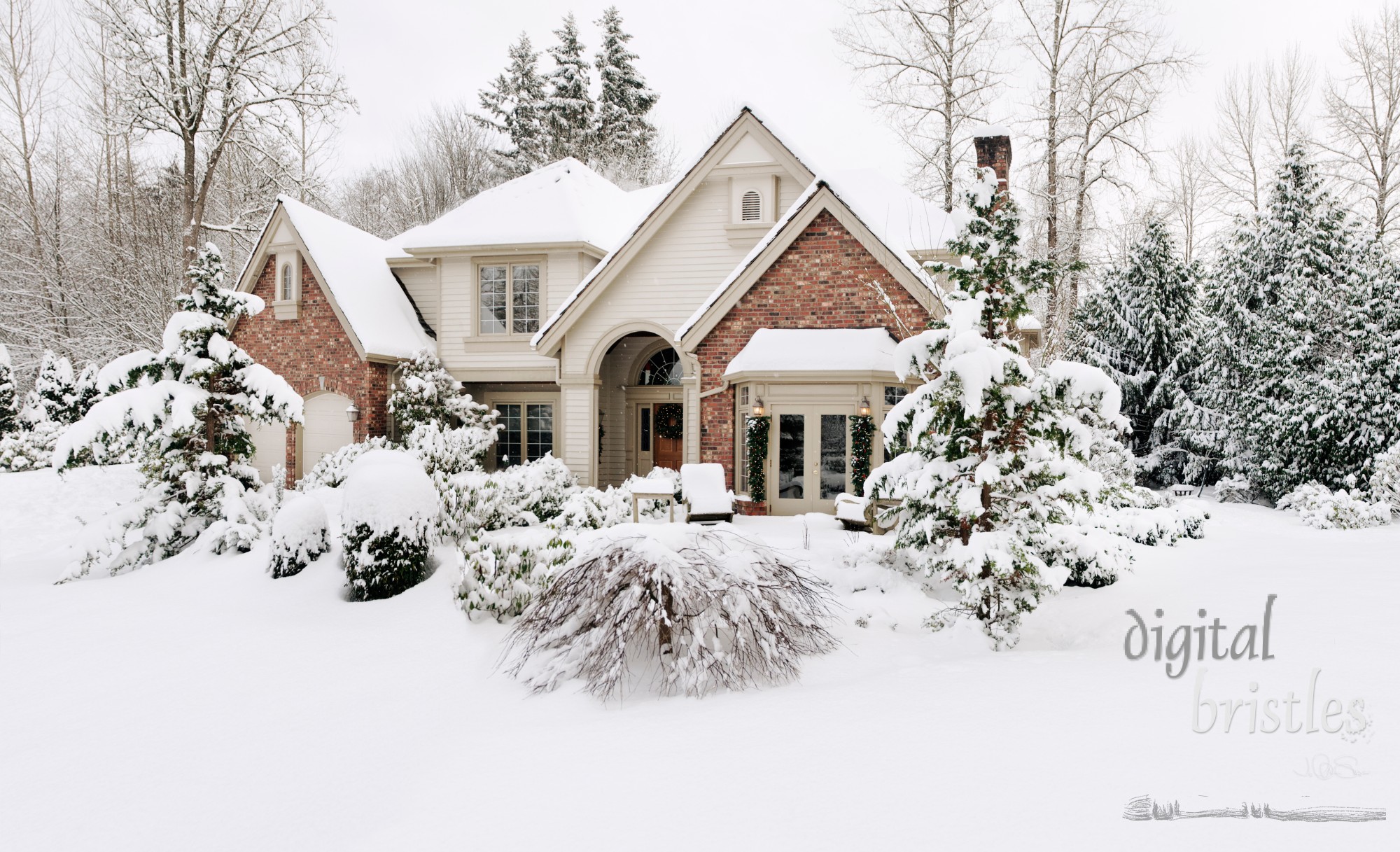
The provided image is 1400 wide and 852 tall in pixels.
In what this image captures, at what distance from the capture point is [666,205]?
15.4 metres

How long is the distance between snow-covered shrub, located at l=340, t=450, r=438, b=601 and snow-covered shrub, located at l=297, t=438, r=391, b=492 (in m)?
6.31

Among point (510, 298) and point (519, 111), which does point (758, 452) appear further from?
point (519, 111)

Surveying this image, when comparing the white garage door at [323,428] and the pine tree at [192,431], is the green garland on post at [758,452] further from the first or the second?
the white garage door at [323,428]

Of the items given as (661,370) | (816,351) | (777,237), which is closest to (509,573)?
(816,351)

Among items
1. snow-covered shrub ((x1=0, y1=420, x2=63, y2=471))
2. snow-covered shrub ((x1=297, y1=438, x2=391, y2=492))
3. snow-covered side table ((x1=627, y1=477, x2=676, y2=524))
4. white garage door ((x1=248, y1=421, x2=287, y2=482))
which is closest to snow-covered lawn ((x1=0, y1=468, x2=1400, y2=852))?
snow-covered side table ((x1=627, y1=477, x2=676, y2=524))

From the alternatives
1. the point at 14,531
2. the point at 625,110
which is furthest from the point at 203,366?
the point at 625,110

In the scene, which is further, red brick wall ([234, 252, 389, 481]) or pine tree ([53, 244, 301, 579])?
red brick wall ([234, 252, 389, 481])

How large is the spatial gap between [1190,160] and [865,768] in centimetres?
3012

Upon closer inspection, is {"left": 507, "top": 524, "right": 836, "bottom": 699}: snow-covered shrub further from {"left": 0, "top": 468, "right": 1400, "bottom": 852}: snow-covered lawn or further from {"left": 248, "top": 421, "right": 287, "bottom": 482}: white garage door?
{"left": 248, "top": 421, "right": 287, "bottom": 482}: white garage door

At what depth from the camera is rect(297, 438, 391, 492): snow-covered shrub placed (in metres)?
14.9

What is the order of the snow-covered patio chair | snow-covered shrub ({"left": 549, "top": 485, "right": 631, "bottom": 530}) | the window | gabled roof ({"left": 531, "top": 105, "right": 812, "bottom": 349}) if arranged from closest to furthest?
snow-covered shrub ({"left": 549, "top": 485, "right": 631, "bottom": 530}) → the snow-covered patio chair → gabled roof ({"left": 531, "top": 105, "right": 812, "bottom": 349}) → the window

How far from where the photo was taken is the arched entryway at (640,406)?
705 inches

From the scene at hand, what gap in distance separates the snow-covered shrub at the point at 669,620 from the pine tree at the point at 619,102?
2936cm

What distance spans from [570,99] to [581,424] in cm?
2103
